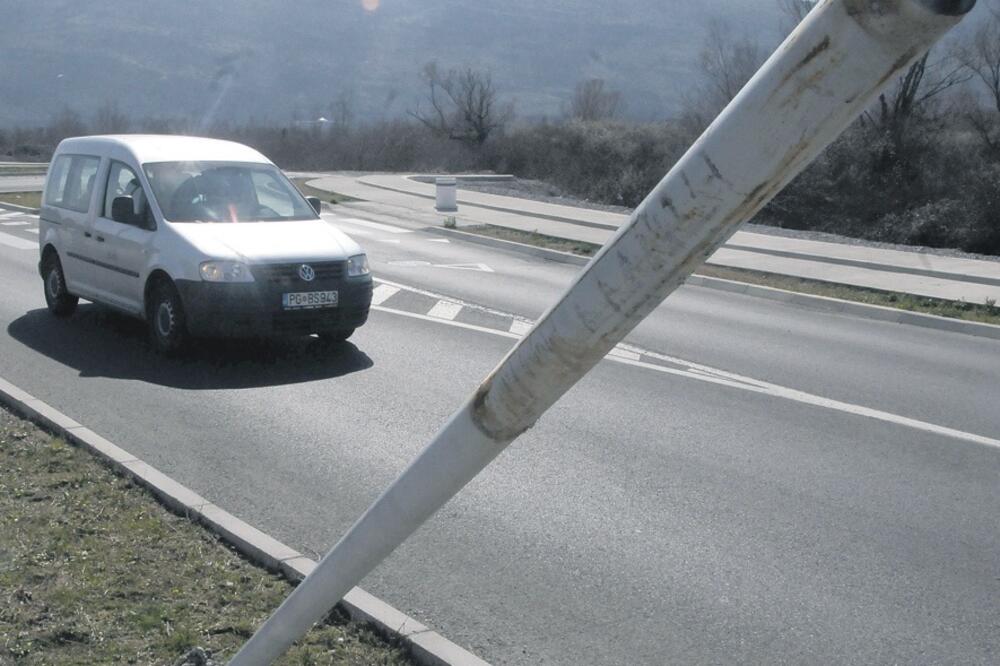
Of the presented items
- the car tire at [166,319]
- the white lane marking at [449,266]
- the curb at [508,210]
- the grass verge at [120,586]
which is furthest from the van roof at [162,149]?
the curb at [508,210]

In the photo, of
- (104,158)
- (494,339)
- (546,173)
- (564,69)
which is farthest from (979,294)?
(564,69)

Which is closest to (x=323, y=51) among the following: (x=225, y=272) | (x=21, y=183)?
(x=21, y=183)

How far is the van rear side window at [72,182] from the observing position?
39.4 feet

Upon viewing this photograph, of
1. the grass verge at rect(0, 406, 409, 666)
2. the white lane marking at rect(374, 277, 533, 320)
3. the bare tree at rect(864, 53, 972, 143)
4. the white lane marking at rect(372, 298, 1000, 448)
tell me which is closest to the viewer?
the grass verge at rect(0, 406, 409, 666)

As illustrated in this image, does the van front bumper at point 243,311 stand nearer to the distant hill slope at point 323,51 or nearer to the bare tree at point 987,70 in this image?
the bare tree at point 987,70

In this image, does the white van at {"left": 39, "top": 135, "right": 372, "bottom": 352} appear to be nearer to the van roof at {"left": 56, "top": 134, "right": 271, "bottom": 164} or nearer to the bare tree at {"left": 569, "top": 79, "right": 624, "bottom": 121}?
the van roof at {"left": 56, "top": 134, "right": 271, "bottom": 164}

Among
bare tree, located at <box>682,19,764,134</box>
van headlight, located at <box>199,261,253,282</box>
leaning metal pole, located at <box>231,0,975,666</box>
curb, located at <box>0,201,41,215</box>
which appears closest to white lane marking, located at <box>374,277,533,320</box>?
van headlight, located at <box>199,261,253,282</box>

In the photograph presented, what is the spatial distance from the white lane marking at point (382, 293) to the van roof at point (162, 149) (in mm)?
2657

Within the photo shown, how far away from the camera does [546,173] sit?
5184 cm

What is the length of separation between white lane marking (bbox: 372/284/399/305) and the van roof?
8.72 feet

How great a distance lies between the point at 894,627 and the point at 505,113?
59.0m

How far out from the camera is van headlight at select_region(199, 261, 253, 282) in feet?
33.4

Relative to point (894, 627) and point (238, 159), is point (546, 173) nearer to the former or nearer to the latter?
point (238, 159)

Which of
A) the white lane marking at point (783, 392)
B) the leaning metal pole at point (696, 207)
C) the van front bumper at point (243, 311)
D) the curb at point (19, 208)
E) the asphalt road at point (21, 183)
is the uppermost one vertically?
the leaning metal pole at point (696, 207)
